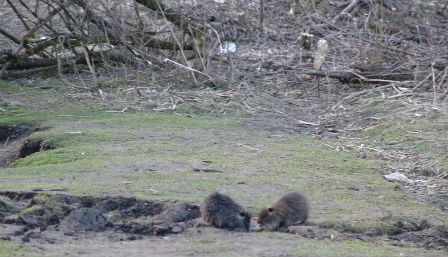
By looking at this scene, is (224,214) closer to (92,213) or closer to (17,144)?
(92,213)

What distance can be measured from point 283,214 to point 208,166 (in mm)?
1428

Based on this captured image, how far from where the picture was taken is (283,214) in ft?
11.5

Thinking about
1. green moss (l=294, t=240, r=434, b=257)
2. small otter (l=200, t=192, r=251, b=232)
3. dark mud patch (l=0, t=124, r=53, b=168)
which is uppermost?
small otter (l=200, t=192, r=251, b=232)

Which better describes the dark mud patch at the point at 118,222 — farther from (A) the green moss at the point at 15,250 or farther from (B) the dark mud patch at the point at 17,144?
(B) the dark mud patch at the point at 17,144

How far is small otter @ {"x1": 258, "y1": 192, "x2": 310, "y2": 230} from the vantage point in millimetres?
3496

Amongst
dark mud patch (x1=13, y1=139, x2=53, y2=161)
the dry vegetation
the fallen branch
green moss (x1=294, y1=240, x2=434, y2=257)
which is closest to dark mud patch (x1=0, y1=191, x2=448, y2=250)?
green moss (x1=294, y1=240, x2=434, y2=257)

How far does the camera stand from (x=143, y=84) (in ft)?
27.0

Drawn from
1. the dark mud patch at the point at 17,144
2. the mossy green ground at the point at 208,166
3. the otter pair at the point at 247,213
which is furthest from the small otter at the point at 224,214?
the dark mud patch at the point at 17,144

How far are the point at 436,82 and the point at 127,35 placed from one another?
4326 millimetres

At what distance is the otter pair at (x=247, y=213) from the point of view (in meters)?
3.39

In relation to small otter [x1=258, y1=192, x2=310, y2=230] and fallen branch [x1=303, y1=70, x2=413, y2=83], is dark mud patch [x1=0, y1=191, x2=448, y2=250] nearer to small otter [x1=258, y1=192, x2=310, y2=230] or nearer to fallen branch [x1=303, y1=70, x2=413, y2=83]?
small otter [x1=258, y1=192, x2=310, y2=230]

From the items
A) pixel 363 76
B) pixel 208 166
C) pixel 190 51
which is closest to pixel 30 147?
pixel 208 166

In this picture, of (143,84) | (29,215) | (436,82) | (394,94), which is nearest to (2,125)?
(143,84)

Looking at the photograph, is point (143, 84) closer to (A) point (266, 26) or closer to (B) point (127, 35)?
(B) point (127, 35)
